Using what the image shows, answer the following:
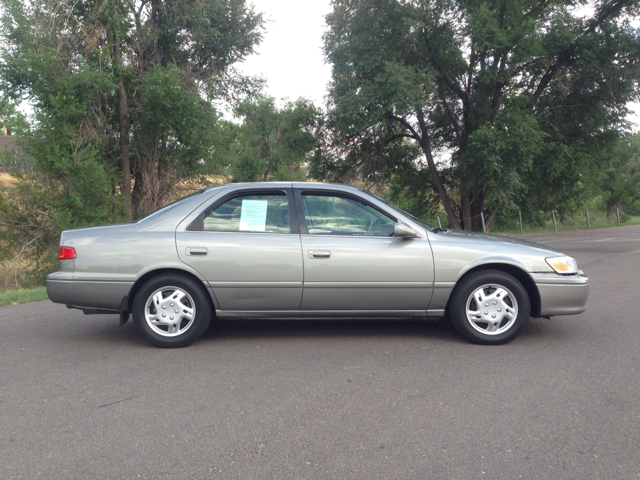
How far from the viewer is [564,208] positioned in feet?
91.2

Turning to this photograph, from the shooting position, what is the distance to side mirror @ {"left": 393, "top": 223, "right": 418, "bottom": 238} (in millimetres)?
5301

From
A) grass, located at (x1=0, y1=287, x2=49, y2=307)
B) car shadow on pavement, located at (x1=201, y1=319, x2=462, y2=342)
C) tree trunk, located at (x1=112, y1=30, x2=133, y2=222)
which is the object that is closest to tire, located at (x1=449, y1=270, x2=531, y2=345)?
car shadow on pavement, located at (x1=201, y1=319, x2=462, y2=342)

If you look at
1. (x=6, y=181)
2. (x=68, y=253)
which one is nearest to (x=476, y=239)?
(x=68, y=253)

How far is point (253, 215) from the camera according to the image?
5.57 m

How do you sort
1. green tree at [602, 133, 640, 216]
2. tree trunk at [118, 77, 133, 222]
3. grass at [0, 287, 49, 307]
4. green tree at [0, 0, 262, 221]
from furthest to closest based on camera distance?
green tree at [602, 133, 640, 216]
tree trunk at [118, 77, 133, 222]
green tree at [0, 0, 262, 221]
grass at [0, 287, 49, 307]

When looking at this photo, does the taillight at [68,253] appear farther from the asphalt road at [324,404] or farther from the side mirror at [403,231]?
the side mirror at [403,231]

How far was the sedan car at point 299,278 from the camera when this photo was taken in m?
5.29

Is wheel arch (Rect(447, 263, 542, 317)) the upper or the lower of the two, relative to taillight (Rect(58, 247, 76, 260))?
lower

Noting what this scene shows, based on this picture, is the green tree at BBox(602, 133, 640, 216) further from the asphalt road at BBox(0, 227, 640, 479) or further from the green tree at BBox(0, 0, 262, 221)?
the asphalt road at BBox(0, 227, 640, 479)

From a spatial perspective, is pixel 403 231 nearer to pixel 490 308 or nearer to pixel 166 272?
pixel 490 308

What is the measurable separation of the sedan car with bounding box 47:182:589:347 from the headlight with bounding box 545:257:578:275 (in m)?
0.01

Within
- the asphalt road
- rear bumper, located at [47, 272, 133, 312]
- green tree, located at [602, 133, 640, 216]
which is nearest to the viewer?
the asphalt road

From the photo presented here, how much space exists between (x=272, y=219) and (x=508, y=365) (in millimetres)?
2580

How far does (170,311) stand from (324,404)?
210cm
